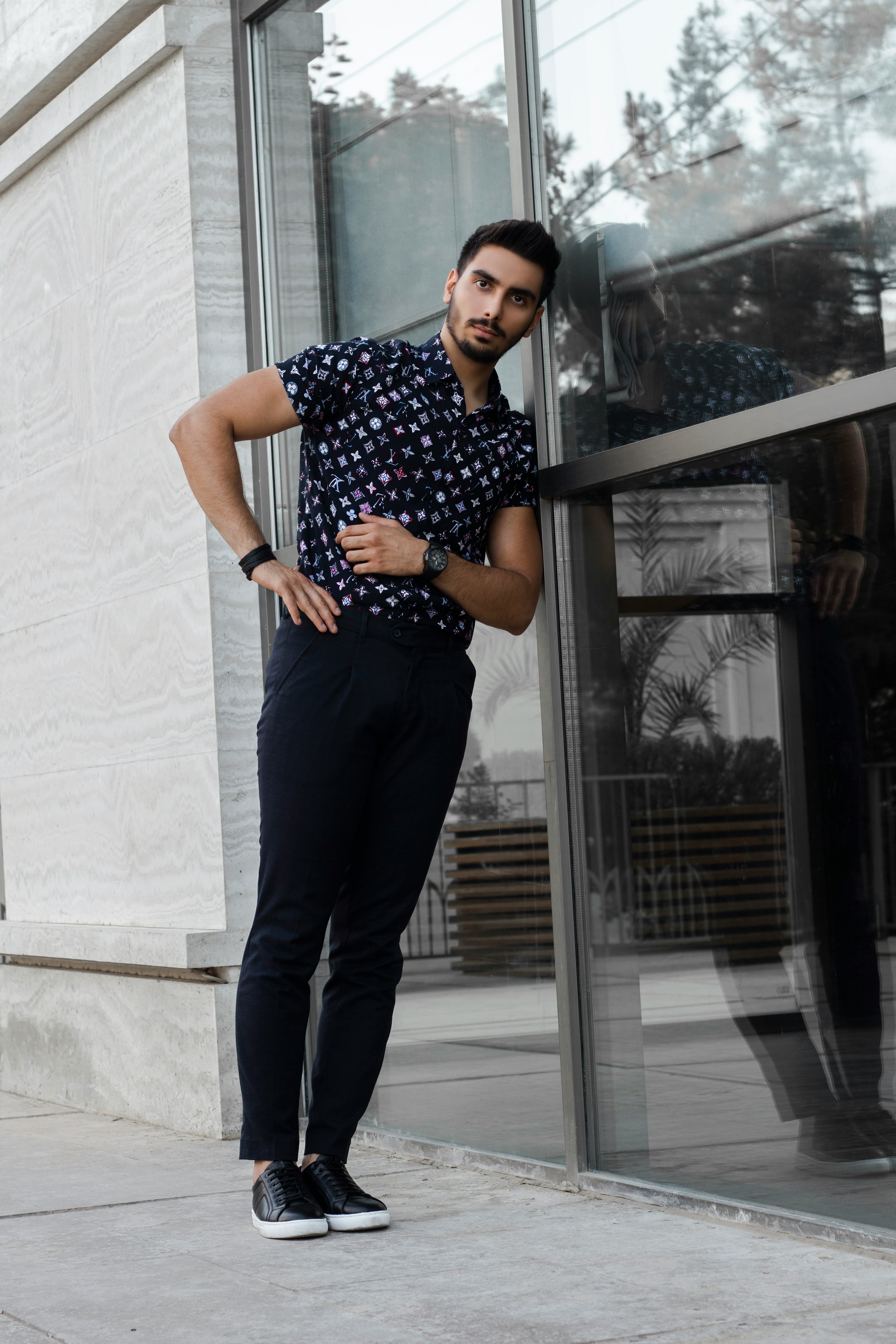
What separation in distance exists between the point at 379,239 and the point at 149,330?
0.93 metres

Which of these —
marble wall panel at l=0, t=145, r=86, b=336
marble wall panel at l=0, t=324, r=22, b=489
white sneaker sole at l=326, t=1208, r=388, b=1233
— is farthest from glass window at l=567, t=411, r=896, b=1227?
marble wall panel at l=0, t=324, r=22, b=489

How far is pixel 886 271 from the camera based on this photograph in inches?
118

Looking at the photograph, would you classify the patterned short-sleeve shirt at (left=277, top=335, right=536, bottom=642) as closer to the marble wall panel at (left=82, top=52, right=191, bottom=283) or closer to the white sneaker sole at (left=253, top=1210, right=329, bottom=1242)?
the white sneaker sole at (left=253, top=1210, right=329, bottom=1242)

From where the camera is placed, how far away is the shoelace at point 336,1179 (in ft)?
11.6

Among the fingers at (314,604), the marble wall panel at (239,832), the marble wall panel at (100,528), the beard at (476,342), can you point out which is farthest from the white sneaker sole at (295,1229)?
the marble wall panel at (100,528)

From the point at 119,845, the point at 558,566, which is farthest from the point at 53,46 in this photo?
the point at 558,566

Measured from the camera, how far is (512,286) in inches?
143

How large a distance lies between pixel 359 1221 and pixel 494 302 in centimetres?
197

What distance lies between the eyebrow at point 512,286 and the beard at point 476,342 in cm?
9

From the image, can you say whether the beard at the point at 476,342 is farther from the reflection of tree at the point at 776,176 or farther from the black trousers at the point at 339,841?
the black trousers at the point at 339,841

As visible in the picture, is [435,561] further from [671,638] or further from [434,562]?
[671,638]

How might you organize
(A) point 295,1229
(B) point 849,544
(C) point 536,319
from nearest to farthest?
(B) point 849,544
(A) point 295,1229
(C) point 536,319

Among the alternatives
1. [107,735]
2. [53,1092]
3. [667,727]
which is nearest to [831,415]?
[667,727]

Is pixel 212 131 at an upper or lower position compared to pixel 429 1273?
upper
